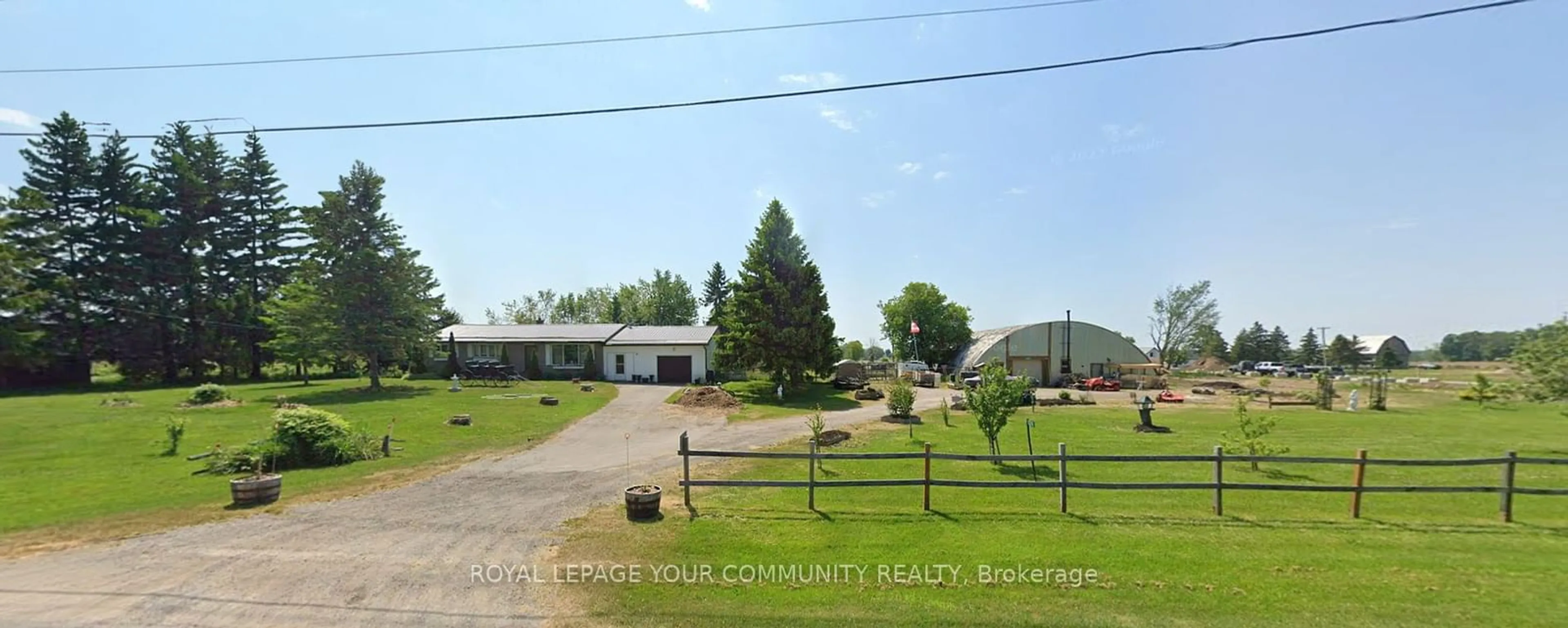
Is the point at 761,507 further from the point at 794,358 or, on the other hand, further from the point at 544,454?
the point at 794,358

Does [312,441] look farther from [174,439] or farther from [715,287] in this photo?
[715,287]

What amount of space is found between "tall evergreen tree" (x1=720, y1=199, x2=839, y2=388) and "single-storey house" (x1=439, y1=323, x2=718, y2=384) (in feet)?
24.6

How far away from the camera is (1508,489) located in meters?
8.47

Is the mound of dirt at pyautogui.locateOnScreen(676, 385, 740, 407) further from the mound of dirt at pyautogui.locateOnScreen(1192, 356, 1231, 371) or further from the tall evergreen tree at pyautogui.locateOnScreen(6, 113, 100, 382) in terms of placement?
the mound of dirt at pyautogui.locateOnScreen(1192, 356, 1231, 371)

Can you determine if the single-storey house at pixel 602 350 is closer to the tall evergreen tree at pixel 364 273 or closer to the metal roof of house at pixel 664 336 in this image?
the metal roof of house at pixel 664 336

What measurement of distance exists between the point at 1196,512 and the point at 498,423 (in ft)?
62.0

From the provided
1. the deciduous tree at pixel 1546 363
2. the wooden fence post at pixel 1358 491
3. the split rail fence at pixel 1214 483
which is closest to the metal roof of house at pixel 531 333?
the split rail fence at pixel 1214 483

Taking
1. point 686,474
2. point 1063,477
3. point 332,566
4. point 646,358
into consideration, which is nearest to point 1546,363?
A: point 1063,477

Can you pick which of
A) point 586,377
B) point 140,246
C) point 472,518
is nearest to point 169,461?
point 472,518

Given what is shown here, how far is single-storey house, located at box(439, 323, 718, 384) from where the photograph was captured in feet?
124

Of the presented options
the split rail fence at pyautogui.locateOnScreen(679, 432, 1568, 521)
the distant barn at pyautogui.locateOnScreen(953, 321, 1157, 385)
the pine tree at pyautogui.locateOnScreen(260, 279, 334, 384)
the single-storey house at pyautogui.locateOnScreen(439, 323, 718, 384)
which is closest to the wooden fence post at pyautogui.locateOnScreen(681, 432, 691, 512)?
the split rail fence at pyautogui.locateOnScreen(679, 432, 1568, 521)

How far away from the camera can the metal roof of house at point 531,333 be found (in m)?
40.9

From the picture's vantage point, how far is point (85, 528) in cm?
808

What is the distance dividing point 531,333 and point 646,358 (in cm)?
1061
